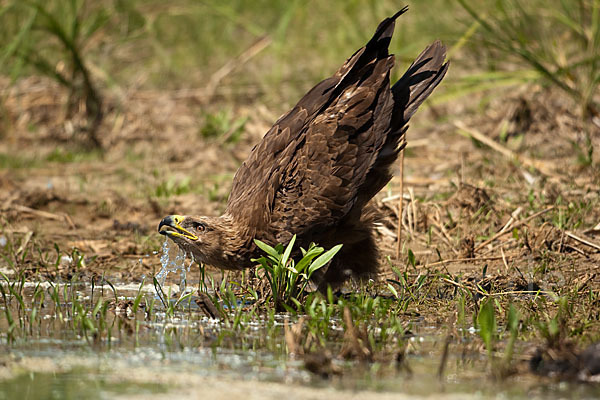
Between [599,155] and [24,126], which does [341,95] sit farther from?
[24,126]

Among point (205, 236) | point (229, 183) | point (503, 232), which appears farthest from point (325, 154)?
point (229, 183)

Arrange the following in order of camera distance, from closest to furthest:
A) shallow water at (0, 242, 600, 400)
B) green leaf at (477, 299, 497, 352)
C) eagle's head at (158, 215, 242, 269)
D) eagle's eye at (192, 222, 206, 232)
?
shallow water at (0, 242, 600, 400), green leaf at (477, 299, 497, 352), eagle's head at (158, 215, 242, 269), eagle's eye at (192, 222, 206, 232)

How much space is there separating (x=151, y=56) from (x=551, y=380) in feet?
32.8

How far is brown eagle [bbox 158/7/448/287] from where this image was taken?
16.5 feet

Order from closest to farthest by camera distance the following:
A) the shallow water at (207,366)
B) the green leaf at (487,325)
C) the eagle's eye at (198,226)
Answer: the shallow water at (207,366), the green leaf at (487,325), the eagle's eye at (198,226)

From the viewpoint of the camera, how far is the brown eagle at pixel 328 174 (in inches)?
197

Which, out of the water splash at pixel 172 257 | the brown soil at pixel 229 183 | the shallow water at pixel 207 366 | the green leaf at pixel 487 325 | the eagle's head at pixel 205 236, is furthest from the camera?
the brown soil at pixel 229 183

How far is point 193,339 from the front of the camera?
3.87 metres

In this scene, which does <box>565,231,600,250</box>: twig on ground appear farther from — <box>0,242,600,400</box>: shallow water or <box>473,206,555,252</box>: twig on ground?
<box>0,242,600,400</box>: shallow water

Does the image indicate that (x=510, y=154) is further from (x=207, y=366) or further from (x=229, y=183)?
(x=207, y=366)

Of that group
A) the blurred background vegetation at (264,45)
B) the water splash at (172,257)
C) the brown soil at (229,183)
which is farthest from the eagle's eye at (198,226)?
the blurred background vegetation at (264,45)

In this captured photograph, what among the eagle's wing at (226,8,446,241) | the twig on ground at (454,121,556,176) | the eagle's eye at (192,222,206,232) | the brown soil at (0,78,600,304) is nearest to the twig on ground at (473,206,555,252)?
the brown soil at (0,78,600,304)

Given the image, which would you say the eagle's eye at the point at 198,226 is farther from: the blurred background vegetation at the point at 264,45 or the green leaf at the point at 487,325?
the blurred background vegetation at the point at 264,45

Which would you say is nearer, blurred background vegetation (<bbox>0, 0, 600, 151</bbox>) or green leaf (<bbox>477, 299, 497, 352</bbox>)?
green leaf (<bbox>477, 299, 497, 352</bbox>)
